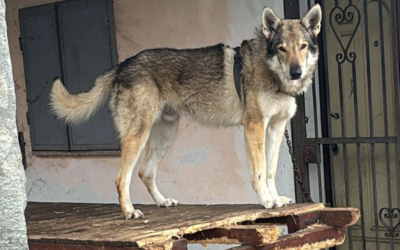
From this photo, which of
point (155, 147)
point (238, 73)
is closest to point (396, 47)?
point (238, 73)

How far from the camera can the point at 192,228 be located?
3.55m

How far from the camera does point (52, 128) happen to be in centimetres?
752

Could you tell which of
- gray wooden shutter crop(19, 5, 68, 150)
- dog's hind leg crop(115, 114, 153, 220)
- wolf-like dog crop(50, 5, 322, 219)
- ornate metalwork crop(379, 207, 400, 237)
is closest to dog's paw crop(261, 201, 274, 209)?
wolf-like dog crop(50, 5, 322, 219)

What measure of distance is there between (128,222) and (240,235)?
34.7 inches

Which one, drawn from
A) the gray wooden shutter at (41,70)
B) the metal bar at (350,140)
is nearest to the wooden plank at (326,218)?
the metal bar at (350,140)

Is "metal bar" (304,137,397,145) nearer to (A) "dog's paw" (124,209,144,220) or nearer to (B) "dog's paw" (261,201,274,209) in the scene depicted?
(B) "dog's paw" (261,201,274,209)

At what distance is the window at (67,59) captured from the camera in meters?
7.00

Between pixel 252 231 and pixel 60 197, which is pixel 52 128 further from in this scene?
pixel 252 231

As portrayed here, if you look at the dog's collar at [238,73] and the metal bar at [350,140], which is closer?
the dog's collar at [238,73]

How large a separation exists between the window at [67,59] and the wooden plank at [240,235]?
337 centimetres

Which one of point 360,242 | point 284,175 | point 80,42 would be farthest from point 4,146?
point 80,42

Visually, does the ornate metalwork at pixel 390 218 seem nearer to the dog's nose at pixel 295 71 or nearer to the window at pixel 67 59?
the dog's nose at pixel 295 71

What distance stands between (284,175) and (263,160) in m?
1.52

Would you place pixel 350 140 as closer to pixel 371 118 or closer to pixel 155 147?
pixel 371 118
